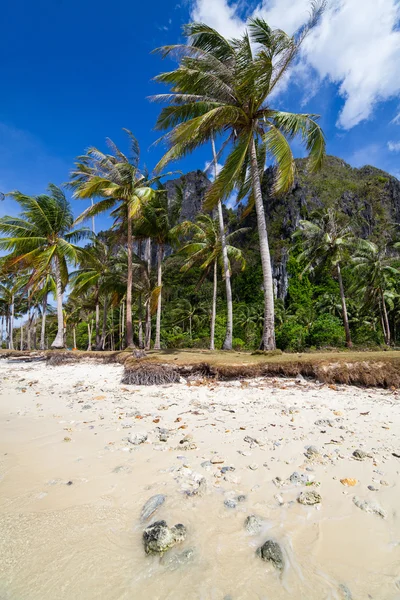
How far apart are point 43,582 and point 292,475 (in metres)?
2.05

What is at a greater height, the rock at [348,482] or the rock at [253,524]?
the rock at [253,524]

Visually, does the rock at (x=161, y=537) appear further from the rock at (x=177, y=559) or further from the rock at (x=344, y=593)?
the rock at (x=344, y=593)

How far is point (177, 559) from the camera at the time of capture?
179 cm

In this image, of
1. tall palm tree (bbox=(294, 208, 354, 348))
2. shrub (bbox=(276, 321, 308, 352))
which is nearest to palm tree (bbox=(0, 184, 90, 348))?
tall palm tree (bbox=(294, 208, 354, 348))

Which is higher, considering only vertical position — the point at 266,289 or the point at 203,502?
the point at 266,289

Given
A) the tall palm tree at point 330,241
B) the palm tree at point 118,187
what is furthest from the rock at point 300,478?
the tall palm tree at point 330,241

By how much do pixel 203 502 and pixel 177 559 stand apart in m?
0.58

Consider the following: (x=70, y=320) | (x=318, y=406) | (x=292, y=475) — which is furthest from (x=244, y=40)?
(x=70, y=320)

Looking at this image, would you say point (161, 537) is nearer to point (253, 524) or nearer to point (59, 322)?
point (253, 524)

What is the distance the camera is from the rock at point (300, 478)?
260 cm

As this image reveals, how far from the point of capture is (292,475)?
268 cm

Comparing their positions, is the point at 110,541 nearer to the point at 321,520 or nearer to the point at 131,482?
the point at 131,482

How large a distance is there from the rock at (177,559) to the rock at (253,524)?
0.43 meters

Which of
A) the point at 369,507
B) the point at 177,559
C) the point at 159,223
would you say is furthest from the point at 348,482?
the point at 159,223
